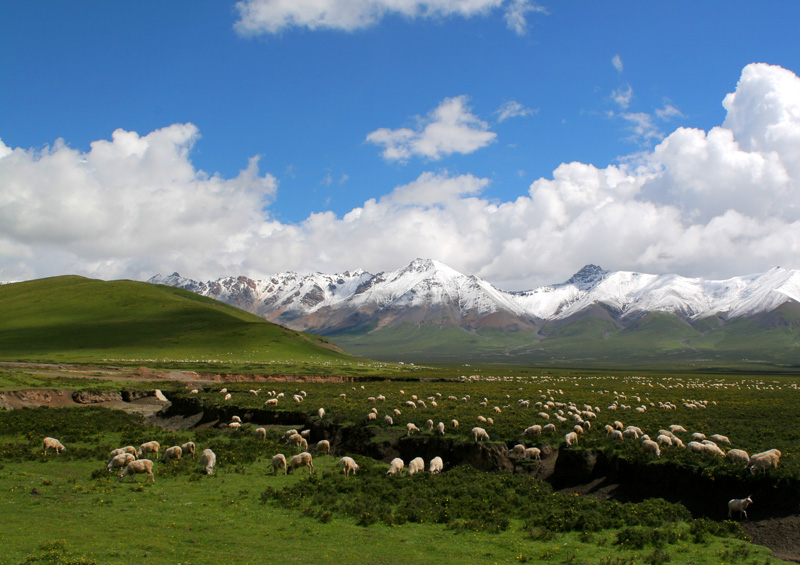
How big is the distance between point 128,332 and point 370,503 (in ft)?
488

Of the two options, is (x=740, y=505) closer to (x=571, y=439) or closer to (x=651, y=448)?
(x=651, y=448)

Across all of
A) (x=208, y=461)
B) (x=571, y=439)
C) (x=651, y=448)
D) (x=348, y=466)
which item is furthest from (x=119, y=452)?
(x=651, y=448)

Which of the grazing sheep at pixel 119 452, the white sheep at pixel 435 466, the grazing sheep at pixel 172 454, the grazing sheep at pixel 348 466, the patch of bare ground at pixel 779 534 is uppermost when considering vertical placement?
the grazing sheep at pixel 119 452

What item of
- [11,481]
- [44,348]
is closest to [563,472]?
[11,481]

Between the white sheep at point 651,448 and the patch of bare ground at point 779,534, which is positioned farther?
the white sheep at point 651,448

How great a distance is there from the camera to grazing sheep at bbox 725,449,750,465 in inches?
881

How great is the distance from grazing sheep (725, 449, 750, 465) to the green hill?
10621 cm

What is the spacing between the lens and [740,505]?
1941 cm

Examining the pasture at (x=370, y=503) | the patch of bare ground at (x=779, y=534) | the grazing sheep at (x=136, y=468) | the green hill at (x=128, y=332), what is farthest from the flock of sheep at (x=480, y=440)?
the green hill at (x=128, y=332)

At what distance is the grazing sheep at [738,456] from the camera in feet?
73.4

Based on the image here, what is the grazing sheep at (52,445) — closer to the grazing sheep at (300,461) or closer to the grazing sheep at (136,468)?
the grazing sheep at (136,468)

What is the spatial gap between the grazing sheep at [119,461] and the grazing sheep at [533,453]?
20.2m

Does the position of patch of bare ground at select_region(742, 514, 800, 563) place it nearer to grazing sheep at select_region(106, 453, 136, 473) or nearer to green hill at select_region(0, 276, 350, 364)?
grazing sheep at select_region(106, 453, 136, 473)

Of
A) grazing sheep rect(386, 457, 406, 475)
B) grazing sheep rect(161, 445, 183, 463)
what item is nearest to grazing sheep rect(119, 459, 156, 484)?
grazing sheep rect(161, 445, 183, 463)
